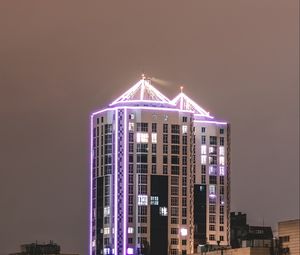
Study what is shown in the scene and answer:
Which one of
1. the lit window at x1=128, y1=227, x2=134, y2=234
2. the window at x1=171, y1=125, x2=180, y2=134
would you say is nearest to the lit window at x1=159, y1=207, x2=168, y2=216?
the lit window at x1=128, y1=227, x2=134, y2=234

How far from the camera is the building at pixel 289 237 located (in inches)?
2968

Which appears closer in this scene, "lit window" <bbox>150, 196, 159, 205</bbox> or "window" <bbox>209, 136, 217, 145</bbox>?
"lit window" <bbox>150, 196, 159, 205</bbox>

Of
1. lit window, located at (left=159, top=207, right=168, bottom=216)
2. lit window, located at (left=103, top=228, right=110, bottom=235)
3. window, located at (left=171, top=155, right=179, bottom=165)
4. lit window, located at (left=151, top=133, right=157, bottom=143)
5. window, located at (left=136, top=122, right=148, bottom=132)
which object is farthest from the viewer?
window, located at (left=171, top=155, right=179, bottom=165)

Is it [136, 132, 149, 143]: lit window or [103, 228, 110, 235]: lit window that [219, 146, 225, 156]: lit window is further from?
[103, 228, 110, 235]: lit window

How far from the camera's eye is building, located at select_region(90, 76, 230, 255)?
4094 inches

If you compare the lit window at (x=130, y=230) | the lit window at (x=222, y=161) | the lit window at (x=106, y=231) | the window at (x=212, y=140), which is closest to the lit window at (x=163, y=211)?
the lit window at (x=130, y=230)

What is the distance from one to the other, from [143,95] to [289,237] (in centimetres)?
3533

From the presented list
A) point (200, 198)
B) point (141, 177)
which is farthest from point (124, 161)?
point (200, 198)

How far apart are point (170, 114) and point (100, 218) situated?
410 inches

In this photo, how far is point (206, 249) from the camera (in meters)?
94.9

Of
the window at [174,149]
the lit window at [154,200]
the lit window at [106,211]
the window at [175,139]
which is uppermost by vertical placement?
the window at [175,139]

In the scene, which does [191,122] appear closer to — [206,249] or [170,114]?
[170,114]

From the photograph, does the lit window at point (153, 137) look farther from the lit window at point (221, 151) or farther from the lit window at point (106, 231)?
the lit window at point (221, 151)

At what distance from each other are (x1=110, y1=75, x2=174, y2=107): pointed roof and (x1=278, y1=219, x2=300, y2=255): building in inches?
1302
